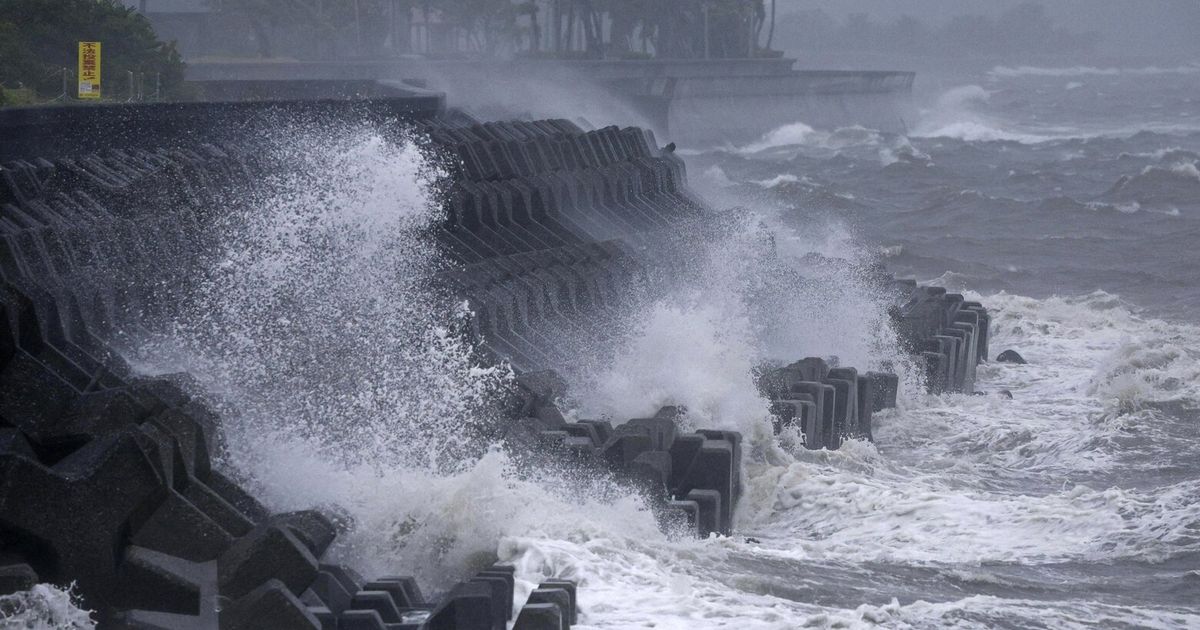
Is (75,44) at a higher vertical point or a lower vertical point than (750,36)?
lower

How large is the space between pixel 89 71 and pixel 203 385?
28.4 feet

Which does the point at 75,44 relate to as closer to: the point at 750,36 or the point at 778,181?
the point at 778,181

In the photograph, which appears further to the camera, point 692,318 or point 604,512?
point 692,318

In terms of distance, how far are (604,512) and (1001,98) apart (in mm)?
88967

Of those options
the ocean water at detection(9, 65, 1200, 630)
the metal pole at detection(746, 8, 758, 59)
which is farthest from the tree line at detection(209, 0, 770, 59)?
the ocean water at detection(9, 65, 1200, 630)

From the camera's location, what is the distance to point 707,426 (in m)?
10.8

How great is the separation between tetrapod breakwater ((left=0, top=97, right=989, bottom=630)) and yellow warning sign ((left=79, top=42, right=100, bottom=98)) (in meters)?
2.16

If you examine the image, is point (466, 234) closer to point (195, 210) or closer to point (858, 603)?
point (195, 210)

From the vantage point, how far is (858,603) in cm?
741

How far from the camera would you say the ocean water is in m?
7.44

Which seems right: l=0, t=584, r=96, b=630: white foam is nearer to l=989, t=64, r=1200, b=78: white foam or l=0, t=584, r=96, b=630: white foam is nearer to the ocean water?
the ocean water

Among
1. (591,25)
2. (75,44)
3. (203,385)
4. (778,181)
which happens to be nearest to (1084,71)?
Result: (591,25)

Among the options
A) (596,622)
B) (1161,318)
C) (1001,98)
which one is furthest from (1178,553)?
(1001,98)

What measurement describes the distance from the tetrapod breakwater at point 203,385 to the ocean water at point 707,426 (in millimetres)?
210
